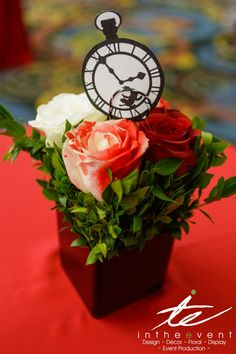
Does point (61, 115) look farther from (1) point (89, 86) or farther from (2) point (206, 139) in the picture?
(2) point (206, 139)

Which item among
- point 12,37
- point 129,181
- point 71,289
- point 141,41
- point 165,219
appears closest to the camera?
point 129,181

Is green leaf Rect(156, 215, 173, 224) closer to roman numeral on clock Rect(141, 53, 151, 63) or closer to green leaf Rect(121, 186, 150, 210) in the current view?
green leaf Rect(121, 186, 150, 210)

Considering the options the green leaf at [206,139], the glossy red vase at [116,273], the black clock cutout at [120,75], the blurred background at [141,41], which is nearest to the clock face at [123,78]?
the black clock cutout at [120,75]

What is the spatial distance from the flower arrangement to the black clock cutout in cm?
3

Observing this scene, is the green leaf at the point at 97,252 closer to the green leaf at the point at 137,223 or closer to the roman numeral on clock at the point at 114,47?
the green leaf at the point at 137,223

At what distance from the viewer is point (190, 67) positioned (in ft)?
9.14

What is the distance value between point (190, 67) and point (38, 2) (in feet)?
5.45

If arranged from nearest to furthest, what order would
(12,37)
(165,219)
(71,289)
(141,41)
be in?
(165,219)
(71,289)
(12,37)
(141,41)

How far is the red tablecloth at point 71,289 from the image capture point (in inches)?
28.0

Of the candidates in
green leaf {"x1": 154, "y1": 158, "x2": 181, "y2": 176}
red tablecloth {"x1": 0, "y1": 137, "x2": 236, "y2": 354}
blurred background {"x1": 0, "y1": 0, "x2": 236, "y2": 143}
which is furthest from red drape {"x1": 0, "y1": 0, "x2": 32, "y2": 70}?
green leaf {"x1": 154, "y1": 158, "x2": 181, "y2": 176}

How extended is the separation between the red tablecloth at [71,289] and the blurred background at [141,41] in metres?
1.36

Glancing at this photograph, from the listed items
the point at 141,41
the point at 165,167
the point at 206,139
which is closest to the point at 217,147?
the point at 206,139

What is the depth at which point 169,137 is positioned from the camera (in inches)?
24.2

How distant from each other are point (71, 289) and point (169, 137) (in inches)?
14.7
